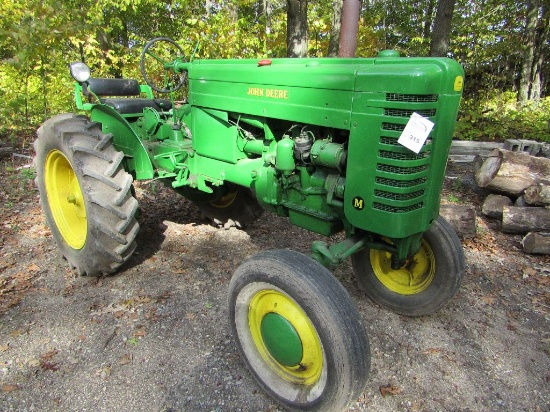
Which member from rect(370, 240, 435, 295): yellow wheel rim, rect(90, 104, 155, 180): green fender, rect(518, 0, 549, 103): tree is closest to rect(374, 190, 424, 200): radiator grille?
rect(370, 240, 435, 295): yellow wheel rim

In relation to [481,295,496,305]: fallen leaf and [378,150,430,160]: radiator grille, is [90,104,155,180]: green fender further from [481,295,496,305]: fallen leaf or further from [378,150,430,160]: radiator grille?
[481,295,496,305]: fallen leaf

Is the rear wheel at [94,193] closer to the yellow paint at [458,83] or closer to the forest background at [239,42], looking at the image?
the yellow paint at [458,83]

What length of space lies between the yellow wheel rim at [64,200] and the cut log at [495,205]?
411cm

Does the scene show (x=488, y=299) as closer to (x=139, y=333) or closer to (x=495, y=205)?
(x=495, y=205)

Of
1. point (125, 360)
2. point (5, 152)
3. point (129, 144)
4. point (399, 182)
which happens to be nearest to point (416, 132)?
point (399, 182)

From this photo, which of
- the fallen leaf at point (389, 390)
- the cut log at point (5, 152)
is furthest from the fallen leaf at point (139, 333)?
the cut log at point (5, 152)

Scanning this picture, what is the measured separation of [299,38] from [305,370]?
6203mm

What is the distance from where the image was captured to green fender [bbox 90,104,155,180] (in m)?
3.23

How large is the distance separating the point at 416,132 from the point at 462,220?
2499 millimetres

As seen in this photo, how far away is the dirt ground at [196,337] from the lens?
7.25 ft

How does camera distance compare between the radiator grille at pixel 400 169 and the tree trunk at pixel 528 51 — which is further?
the tree trunk at pixel 528 51

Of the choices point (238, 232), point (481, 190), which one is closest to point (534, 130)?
point (481, 190)

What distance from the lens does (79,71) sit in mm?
3527

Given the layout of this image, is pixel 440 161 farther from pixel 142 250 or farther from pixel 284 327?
pixel 142 250
